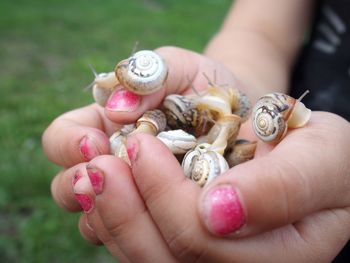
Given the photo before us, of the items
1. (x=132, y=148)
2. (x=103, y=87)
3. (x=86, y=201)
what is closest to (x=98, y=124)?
(x=103, y=87)

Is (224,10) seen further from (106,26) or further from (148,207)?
(148,207)

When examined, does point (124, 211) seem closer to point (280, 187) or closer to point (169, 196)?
point (169, 196)

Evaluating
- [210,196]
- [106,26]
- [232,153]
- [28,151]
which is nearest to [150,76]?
[232,153]

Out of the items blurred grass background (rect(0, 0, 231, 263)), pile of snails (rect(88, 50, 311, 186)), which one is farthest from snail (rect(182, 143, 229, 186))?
blurred grass background (rect(0, 0, 231, 263))

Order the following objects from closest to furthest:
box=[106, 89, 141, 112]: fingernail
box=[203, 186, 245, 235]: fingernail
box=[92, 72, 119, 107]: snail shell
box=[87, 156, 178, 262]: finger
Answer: box=[203, 186, 245, 235]: fingernail
box=[87, 156, 178, 262]: finger
box=[106, 89, 141, 112]: fingernail
box=[92, 72, 119, 107]: snail shell

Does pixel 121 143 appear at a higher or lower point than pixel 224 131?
lower

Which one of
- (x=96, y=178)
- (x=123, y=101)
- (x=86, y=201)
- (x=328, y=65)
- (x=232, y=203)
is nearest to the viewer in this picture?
(x=232, y=203)

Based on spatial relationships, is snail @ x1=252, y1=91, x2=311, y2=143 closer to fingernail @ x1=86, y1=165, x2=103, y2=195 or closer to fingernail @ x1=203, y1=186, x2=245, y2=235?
fingernail @ x1=203, y1=186, x2=245, y2=235
